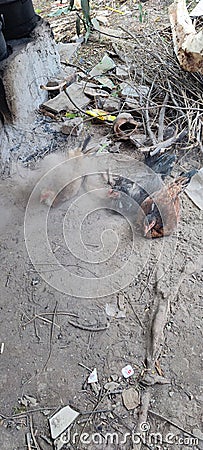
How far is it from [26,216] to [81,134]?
78 cm

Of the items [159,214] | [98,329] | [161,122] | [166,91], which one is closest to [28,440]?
[98,329]

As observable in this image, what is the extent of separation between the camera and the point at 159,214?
6.60 ft

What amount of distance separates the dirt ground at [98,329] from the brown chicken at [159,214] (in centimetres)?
5

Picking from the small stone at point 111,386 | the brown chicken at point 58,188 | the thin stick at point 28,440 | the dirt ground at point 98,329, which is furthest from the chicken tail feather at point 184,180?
the thin stick at point 28,440

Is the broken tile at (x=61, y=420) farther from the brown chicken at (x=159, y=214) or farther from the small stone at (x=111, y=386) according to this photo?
the brown chicken at (x=159, y=214)

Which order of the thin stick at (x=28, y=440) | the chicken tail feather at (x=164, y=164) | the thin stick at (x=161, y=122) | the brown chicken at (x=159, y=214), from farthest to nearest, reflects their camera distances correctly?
the thin stick at (x=161, y=122), the chicken tail feather at (x=164, y=164), the brown chicken at (x=159, y=214), the thin stick at (x=28, y=440)

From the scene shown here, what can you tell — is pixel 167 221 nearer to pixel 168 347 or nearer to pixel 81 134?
pixel 168 347

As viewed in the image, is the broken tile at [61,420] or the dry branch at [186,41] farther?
the dry branch at [186,41]

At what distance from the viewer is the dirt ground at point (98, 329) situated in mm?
1442

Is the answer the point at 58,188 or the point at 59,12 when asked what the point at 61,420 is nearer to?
the point at 58,188

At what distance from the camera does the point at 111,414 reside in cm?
146

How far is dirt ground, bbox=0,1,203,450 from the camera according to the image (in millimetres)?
1442

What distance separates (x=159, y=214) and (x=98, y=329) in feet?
2.10

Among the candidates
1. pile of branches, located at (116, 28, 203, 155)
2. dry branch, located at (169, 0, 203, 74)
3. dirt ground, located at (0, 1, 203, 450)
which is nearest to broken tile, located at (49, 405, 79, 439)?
dirt ground, located at (0, 1, 203, 450)
